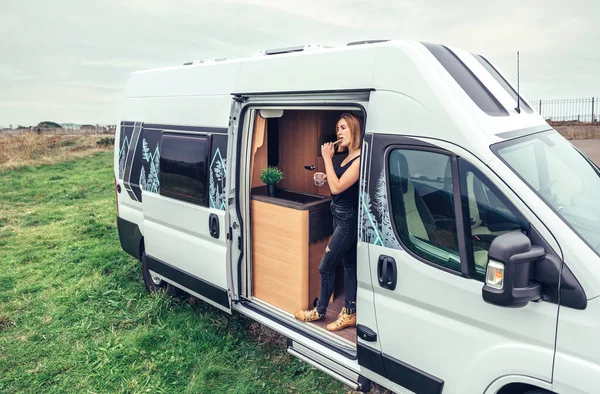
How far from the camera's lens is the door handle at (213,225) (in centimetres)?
450

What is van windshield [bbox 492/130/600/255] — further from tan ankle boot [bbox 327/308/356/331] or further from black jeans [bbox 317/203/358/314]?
tan ankle boot [bbox 327/308/356/331]

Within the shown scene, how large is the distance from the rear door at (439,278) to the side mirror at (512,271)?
0.19 meters

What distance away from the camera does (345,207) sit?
3.83 metres

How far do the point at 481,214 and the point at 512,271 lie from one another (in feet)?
1.68

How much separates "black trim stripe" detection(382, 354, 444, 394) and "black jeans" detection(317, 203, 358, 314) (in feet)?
2.81

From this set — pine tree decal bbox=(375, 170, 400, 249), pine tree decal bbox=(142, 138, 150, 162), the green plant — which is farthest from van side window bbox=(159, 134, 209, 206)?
pine tree decal bbox=(375, 170, 400, 249)

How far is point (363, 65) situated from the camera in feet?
10.8

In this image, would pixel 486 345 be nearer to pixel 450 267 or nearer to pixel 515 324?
pixel 515 324

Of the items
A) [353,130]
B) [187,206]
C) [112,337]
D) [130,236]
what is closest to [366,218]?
[353,130]

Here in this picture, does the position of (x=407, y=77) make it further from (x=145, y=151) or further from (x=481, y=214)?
(x=145, y=151)

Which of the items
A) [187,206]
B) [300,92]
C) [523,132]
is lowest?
[187,206]

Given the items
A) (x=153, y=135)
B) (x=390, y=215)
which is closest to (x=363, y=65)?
(x=390, y=215)

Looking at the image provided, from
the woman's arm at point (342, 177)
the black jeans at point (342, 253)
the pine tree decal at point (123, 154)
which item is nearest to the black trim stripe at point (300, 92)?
the woman's arm at point (342, 177)

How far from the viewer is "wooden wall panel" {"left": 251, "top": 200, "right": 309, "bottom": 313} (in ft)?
13.8
